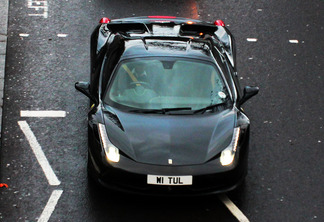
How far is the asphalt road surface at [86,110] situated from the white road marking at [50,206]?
12mm

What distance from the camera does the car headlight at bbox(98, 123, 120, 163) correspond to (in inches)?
300

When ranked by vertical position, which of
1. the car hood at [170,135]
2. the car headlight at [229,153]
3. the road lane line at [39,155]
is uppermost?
the car hood at [170,135]

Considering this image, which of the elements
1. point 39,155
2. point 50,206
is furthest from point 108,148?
point 39,155

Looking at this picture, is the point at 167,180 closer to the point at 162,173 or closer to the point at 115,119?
the point at 162,173

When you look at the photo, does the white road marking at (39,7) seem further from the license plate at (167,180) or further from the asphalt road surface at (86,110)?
the license plate at (167,180)

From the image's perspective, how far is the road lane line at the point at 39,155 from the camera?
834cm

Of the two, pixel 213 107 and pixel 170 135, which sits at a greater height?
pixel 213 107

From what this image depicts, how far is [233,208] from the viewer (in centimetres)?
791

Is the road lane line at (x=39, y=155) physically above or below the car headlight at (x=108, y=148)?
below

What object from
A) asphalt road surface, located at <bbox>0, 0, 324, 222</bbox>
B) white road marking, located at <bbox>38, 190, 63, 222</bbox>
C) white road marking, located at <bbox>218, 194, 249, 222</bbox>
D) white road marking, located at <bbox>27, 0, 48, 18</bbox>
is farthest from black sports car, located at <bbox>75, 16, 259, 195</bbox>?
white road marking, located at <bbox>27, 0, 48, 18</bbox>

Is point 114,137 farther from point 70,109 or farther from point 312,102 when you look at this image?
point 312,102

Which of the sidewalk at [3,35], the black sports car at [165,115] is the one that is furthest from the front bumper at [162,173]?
the sidewalk at [3,35]

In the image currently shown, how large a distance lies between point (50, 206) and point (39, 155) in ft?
3.74

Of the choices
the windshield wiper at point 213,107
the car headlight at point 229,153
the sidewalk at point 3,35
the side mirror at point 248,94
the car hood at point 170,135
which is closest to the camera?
the car hood at point 170,135
